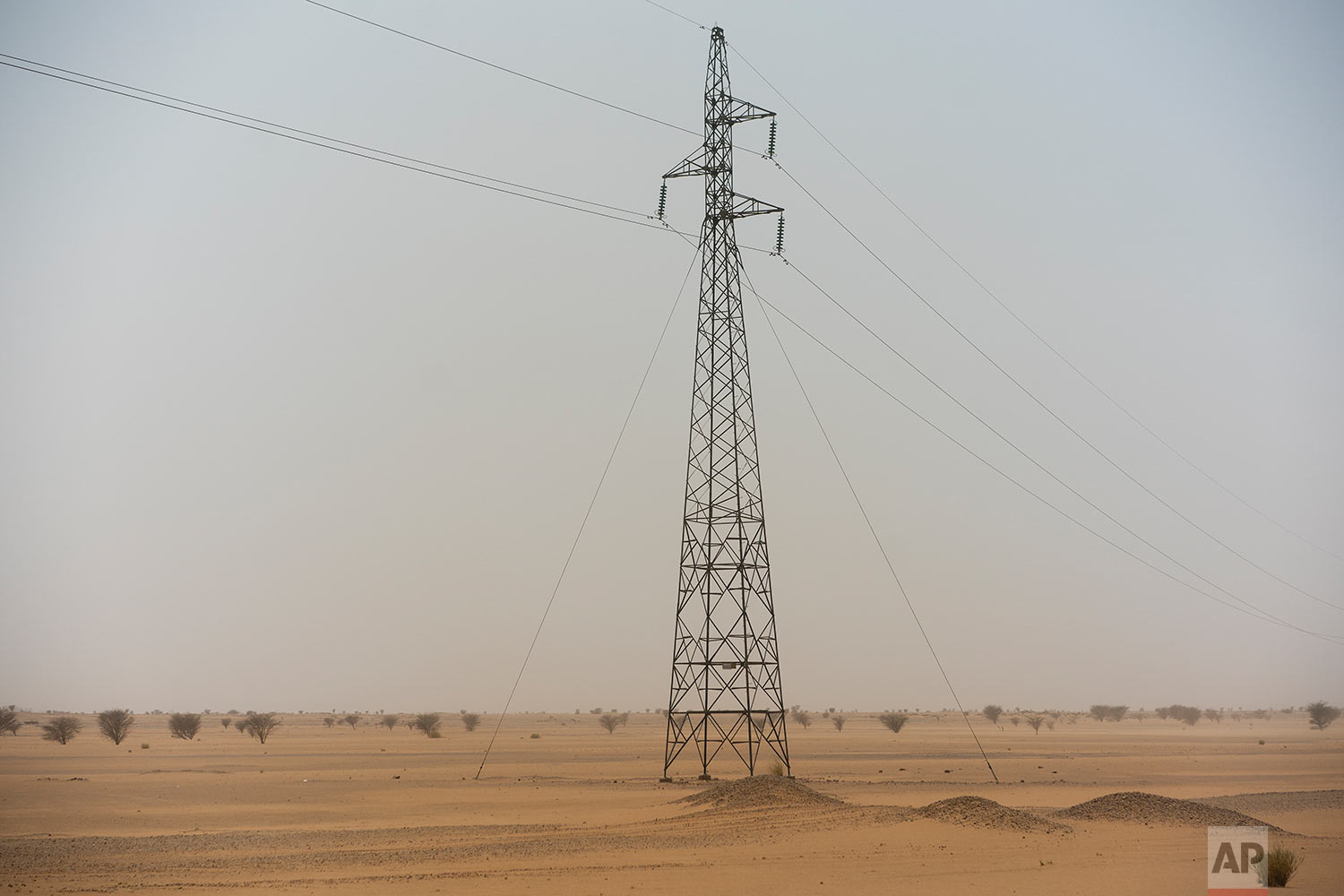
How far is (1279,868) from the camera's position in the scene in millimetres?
22000

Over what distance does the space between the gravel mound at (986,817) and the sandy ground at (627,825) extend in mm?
81

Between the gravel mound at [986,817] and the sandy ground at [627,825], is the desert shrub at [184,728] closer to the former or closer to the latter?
the sandy ground at [627,825]

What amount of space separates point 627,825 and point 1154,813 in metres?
15.4

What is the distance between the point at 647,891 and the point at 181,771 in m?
39.5

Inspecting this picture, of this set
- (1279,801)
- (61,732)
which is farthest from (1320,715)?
(61,732)

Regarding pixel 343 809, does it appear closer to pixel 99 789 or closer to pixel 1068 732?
pixel 99 789

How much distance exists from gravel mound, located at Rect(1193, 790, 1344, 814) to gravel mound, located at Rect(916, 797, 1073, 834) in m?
9.65

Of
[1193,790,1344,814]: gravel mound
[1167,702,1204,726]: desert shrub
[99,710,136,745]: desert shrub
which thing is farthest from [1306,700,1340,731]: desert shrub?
[99,710,136,745]: desert shrub

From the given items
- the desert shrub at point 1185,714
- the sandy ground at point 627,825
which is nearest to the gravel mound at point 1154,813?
the sandy ground at point 627,825

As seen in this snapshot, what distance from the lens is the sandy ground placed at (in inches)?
912

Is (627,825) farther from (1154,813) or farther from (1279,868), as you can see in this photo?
(1279,868)

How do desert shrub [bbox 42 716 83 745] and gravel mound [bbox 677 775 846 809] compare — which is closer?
gravel mound [bbox 677 775 846 809]

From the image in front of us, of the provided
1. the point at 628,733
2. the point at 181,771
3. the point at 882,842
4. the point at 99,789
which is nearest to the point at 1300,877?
the point at 882,842

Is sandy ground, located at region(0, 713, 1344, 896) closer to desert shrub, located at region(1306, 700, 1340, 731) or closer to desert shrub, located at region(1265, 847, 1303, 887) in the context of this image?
desert shrub, located at region(1265, 847, 1303, 887)
